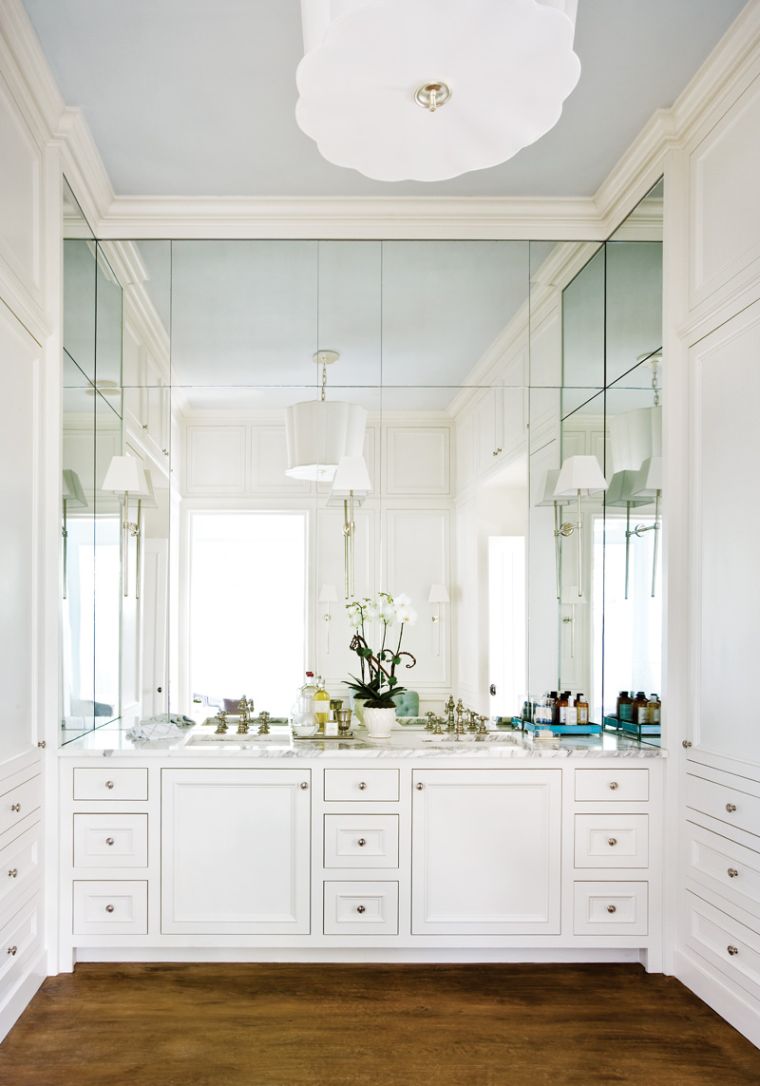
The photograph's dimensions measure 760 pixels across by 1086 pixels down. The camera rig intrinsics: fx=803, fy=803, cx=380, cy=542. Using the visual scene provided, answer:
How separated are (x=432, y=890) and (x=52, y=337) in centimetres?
247

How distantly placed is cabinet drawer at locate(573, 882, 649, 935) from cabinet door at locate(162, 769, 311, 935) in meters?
1.02

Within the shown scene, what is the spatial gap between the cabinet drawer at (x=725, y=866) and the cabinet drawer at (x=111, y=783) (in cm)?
197

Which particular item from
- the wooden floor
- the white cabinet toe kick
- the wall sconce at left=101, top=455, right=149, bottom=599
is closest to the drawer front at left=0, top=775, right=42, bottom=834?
the white cabinet toe kick

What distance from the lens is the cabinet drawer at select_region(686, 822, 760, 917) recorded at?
7.89 ft

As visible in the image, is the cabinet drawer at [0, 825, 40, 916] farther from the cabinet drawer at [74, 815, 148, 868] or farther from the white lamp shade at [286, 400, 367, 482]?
the white lamp shade at [286, 400, 367, 482]

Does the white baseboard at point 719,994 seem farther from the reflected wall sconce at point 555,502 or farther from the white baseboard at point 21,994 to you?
the white baseboard at point 21,994

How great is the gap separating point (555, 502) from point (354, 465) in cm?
89

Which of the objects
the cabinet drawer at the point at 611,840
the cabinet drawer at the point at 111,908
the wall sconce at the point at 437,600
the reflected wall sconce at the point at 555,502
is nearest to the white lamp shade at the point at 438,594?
the wall sconce at the point at 437,600

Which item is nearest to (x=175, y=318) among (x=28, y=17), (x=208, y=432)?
(x=208, y=432)

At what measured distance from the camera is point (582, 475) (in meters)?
3.36

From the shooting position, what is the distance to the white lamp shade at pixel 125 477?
3.34m

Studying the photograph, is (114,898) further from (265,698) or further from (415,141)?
(415,141)

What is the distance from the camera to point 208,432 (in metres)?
3.44

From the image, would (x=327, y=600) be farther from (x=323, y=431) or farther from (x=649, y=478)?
(x=649, y=478)
